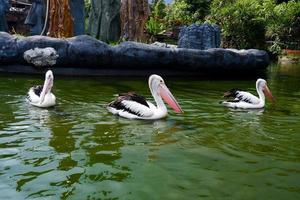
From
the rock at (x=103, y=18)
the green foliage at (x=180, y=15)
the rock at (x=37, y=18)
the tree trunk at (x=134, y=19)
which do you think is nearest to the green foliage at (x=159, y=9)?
the green foliage at (x=180, y=15)

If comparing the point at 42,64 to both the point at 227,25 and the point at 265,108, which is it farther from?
the point at 227,25

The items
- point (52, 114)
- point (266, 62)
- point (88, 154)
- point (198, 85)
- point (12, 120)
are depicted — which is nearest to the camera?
point (88, 154)

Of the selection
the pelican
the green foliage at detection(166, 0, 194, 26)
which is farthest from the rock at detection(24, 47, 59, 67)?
the green foliage at detection(166, 0, 194, 26)

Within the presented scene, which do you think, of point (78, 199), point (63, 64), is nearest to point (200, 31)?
point (63, 64)

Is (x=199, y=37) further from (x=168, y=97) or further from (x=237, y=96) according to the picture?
(x=168, y=97)

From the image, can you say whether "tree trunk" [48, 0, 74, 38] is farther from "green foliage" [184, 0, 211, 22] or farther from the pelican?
"green foliage" [184, 0, 211, 22]

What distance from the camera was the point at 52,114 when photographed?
888 cm

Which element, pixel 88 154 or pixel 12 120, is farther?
pixel 12 120

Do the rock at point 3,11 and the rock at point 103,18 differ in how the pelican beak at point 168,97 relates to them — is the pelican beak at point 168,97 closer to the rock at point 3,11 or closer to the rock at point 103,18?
the rock at point 3,11

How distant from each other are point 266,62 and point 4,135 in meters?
11.6

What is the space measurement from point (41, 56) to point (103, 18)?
7.31 m

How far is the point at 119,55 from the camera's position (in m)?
14.8

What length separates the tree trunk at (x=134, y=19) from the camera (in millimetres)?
19828

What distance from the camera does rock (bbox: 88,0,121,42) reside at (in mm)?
20828
